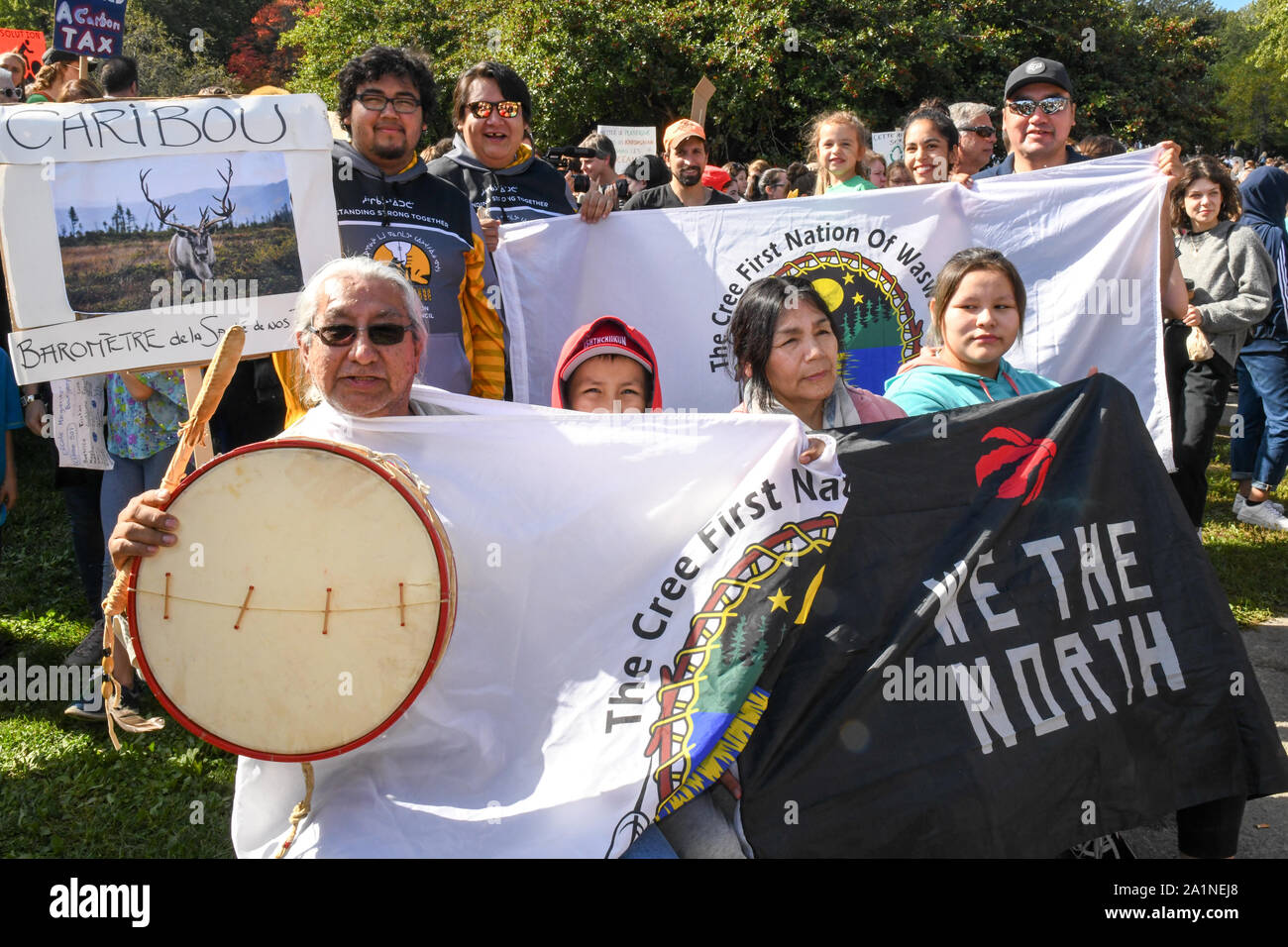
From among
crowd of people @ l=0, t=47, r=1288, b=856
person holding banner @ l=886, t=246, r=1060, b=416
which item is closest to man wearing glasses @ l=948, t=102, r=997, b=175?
crowd of people @ l=0, t=47, r=1288, b=856

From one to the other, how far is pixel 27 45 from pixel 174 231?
8564mm

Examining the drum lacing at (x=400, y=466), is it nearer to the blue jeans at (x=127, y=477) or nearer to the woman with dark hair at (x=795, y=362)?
the woman with dark hair at (x=795, y=362)

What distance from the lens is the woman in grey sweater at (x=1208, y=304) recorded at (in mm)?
5328

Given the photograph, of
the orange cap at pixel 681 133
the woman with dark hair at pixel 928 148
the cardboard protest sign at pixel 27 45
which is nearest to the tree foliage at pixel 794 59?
the cardboard protest sign at pixel 27 45

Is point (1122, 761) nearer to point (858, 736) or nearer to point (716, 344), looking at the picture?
point (858, 736)

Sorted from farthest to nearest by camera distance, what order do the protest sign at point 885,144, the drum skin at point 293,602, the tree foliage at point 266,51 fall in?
the tree foliage at point 266,51
the protest sign at point 885,144
the drum skin at point 293,602

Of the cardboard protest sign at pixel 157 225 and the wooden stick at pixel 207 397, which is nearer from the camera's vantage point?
the wooden stick at pixel 207 397

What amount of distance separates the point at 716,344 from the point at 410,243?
1437 mm

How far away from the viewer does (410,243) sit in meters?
3.64

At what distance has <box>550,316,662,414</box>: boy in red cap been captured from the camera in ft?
9.76

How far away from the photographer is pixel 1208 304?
5.56 m

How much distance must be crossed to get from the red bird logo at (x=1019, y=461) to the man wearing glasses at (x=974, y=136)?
3.09 m
